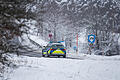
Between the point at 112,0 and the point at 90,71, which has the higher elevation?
the point at 112,0

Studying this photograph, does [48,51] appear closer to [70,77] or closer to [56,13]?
[70,77]

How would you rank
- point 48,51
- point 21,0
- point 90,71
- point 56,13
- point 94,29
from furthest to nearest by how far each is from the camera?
point 56,13, point 94,29, point 48,51, point 90,71, point 21,0

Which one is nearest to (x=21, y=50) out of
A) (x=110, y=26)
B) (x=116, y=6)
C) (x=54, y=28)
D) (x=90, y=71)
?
(x=90, y=71)

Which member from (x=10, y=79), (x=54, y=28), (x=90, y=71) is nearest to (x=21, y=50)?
(x=10, y=79)

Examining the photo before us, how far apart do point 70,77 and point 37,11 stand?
2961mm

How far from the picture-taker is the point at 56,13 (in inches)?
1880

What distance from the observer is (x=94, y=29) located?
36.8 m

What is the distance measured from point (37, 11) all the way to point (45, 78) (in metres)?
2.63

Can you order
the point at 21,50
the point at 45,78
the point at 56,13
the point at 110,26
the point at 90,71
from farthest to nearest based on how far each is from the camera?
the point at 56,13 < the point at 110,26 < the point at 90,71 < the point at 45,78 < the point at 21,50

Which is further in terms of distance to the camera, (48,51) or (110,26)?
(110,26)

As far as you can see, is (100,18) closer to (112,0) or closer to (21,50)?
(112,0)

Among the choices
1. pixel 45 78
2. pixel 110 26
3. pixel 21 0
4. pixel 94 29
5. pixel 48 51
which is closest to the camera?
pixel 21 0

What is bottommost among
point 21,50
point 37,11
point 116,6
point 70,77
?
point 70,77

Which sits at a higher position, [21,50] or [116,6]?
[116,6]
